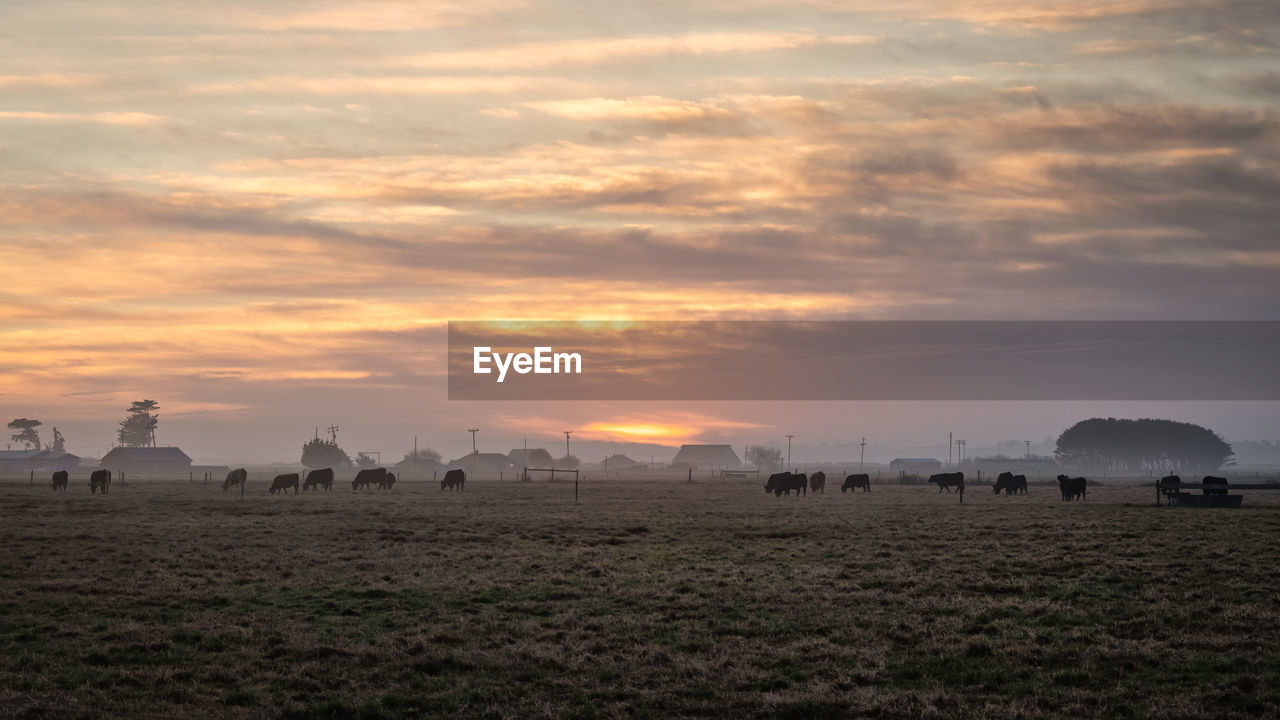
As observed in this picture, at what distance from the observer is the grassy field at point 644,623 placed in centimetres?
1384

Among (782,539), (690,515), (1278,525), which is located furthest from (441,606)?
(1278,525)

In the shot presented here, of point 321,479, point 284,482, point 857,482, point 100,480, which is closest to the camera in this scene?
point 100,480

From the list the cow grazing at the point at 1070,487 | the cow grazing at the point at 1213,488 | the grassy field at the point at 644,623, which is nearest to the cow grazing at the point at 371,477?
the grassy field at the point at 644,623

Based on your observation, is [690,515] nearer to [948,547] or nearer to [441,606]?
[948,547]

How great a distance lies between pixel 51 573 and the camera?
2498 centimetres

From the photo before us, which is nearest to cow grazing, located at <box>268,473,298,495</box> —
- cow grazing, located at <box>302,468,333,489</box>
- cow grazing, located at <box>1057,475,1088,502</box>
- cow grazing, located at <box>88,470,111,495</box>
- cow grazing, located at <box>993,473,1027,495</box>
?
cow grazing, located at <box>302,468,333,489</box>

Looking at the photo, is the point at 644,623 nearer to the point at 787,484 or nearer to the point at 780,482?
the point at 787,484

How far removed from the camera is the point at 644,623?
62.5 feet

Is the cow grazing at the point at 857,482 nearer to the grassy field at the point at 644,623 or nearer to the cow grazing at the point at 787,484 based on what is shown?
the cow grazing at the point at 787,484

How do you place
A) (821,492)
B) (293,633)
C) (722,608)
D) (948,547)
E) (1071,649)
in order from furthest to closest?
(821,492), (948,547), (722,608), (293,633), (1071,649)

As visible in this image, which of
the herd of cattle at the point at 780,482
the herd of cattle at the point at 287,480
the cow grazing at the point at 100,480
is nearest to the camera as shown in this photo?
the herd of cattle at the point at 780,482

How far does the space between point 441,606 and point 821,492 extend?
57.1 m

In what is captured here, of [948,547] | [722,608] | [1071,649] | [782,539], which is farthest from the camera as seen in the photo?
[782,539]

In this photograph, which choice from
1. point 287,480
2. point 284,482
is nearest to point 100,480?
point 284,482
